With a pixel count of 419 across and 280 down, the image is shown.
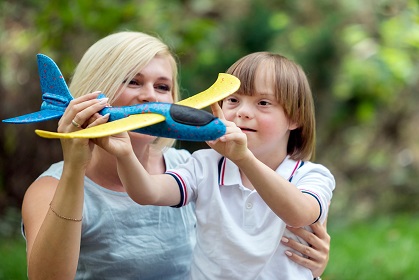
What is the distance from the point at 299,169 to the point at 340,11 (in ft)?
17.4

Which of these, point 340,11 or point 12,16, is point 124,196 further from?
point 340,11

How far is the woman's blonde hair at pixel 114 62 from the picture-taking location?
7.96 ft

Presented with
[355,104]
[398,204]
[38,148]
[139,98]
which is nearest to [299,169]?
[139,98]

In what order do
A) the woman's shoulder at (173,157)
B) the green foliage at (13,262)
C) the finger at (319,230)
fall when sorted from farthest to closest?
the green foliage at (13,262)
the woman's shoulder at (173,157)
the finger at (319,230)

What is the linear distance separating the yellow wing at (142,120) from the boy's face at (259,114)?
12 cm

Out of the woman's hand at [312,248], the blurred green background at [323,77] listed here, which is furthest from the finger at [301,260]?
the blurred green background at [323,77]

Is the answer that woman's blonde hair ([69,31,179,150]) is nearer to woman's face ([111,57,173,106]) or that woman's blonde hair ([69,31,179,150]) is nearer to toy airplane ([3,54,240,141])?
woman's face ([111,57,173,106])

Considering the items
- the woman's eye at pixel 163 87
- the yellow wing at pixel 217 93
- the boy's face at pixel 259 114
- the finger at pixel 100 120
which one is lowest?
the woman's eye at pixel 163 87

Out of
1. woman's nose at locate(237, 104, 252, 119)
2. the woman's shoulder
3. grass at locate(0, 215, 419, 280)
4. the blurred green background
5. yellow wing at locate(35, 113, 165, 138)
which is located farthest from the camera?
the blurred green background

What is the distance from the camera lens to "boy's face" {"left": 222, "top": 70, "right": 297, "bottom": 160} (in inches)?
83.6

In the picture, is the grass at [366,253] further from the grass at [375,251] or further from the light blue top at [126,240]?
the light blue top at [126,240]

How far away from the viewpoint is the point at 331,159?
7410 mm

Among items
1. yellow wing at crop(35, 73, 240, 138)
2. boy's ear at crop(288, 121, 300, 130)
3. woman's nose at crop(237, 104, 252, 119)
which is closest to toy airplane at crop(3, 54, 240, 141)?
yellow wing at crop(35, 73, 240, 138)

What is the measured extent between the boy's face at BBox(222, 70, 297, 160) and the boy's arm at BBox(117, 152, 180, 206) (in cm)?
29
